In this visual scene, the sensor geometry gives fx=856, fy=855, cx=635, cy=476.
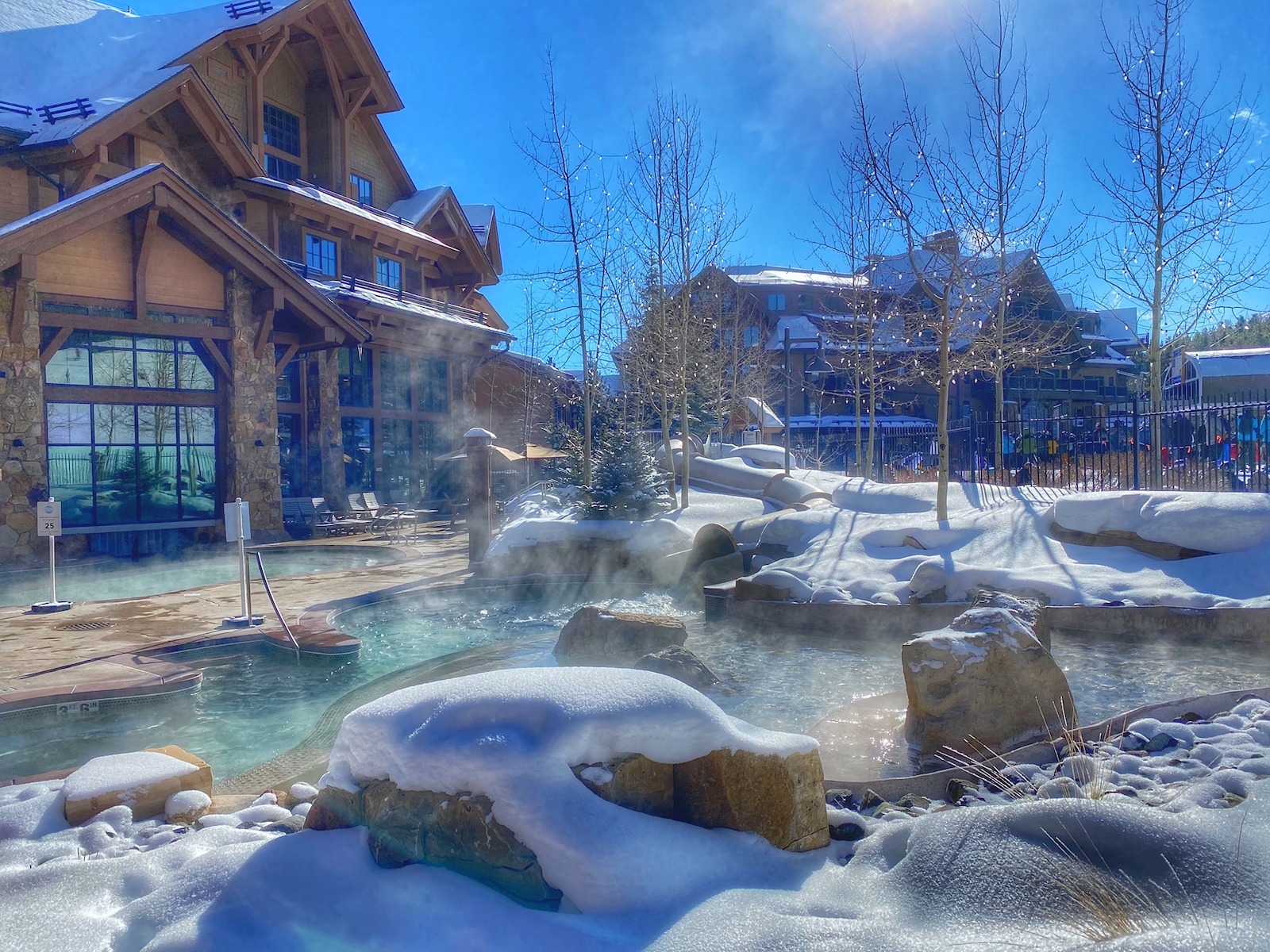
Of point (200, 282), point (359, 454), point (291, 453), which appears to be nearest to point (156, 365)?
point (200, 282)

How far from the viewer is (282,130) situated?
2247cm

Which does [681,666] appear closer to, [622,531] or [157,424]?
[622,531]

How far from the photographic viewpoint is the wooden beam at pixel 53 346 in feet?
45.9

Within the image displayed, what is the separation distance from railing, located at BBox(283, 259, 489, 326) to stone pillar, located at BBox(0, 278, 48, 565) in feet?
19.8

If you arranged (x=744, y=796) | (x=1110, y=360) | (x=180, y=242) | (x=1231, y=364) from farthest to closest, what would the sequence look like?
1. (x=1110, y=360)
2. (x=1231, y=364)
3. (x=180, y=242)
4. (x=744, y=796)

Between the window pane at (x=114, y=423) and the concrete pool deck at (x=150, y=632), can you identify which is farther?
the window pane at (x=114, y=423)

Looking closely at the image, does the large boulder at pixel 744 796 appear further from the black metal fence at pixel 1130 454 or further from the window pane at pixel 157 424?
the window pane at pixel 157 424

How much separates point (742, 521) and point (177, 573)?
8792 millimetres

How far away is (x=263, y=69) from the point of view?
20.6 meters

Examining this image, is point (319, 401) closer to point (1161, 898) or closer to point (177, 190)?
point (177, 190)

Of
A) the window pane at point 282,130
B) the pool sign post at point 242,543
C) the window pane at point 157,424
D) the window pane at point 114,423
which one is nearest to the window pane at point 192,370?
the window pane at point 157,424

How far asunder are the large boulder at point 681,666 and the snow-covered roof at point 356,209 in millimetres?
17623

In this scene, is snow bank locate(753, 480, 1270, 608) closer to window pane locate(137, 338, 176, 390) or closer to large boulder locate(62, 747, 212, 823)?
large boulder locate(62, 747, 212, 823)

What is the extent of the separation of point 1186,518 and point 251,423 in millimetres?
15456
